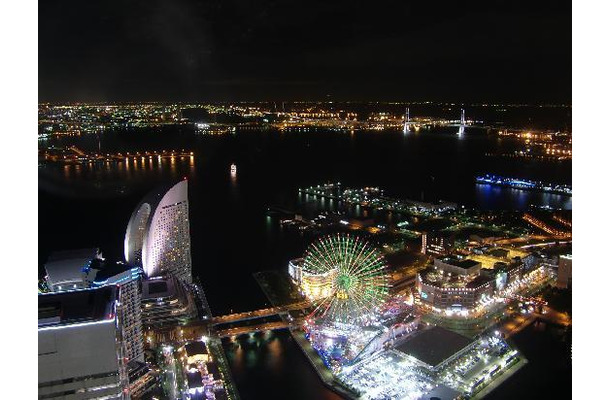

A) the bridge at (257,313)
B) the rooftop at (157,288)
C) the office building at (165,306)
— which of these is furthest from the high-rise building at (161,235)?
the bridge at (257,313)

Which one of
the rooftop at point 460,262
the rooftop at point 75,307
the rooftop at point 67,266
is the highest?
the rooftop at point 75,307

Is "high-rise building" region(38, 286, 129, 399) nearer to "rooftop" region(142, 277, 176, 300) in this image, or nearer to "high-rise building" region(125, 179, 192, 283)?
"rooftop" region(142, 277, 176, 300)

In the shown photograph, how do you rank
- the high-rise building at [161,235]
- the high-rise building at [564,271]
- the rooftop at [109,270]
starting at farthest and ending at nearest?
the high-rise building at [564,271] < the high-rise building at [161,235] < the rooftop at [109,270]

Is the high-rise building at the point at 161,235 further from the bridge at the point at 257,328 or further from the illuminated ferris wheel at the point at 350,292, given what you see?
the illuminated ferris wheel at the point at 350,292

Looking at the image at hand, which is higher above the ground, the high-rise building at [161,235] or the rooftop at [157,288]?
the high-rise building at [161,235]

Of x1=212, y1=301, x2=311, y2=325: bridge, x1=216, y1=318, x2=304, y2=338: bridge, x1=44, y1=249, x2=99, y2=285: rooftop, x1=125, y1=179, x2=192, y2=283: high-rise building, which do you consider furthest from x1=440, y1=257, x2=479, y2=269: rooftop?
x1=44, y1=249, x2=99, y2=285: rooftop

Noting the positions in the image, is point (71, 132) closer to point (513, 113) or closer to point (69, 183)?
point (69, 183)

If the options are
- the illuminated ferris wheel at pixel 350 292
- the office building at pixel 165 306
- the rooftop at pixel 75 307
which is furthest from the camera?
the office building at pixel 165 306
